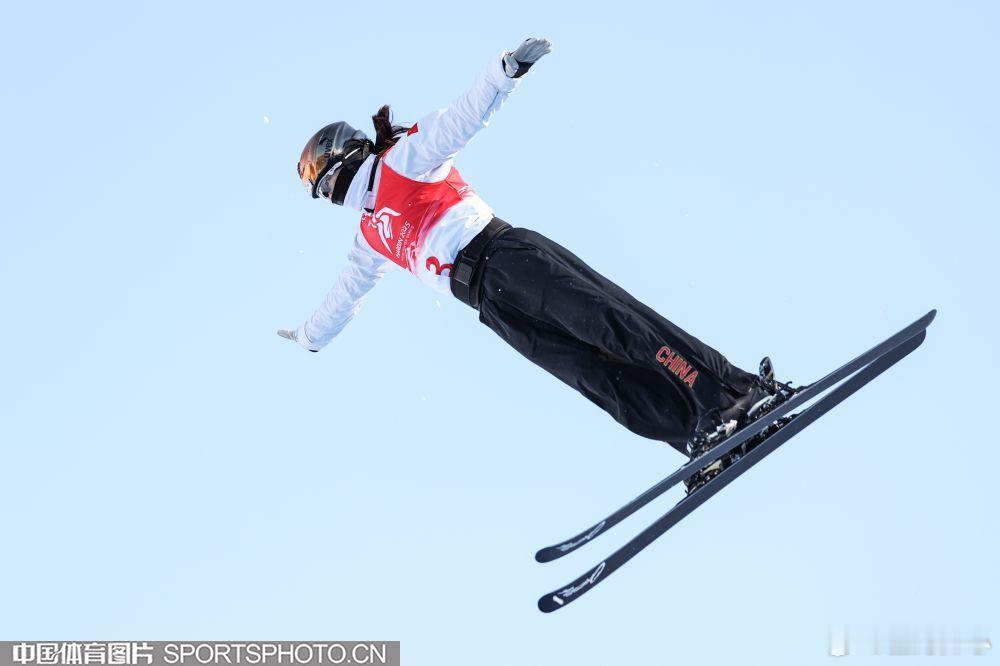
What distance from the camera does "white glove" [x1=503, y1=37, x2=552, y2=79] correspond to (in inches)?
244

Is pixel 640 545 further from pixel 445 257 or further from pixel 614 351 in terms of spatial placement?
pixel 445 257

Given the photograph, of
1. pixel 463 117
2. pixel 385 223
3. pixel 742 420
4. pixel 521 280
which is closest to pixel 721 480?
pixel 742 420

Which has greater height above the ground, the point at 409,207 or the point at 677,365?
the point at 409,207

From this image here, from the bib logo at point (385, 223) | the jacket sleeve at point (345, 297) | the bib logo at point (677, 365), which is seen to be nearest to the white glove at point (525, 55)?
the bib logo at point (385, 223)

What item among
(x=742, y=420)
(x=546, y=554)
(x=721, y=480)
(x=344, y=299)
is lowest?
(x=546, y=554)

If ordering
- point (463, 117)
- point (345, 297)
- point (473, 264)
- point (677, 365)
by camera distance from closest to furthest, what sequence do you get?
point (677, 365), point (463, 117), point (473, 264), point (345, 297)

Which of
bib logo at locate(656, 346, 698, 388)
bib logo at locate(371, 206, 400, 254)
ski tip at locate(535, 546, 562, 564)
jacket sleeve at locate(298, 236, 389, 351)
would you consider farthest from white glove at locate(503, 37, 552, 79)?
ski tip at locate(535, 546, 562, 564)

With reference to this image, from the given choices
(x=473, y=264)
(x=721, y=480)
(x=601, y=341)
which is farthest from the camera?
(x=473, y=264)

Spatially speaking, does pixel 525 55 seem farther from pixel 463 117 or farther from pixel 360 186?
pixel 360 186

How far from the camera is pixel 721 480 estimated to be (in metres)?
6.05

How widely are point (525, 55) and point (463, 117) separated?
1.82 feet

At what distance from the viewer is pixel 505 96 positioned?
21.2ft

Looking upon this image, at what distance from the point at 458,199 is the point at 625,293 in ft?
3.95

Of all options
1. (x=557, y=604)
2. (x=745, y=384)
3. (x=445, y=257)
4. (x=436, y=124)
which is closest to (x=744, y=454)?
(x=745, y=384)
